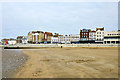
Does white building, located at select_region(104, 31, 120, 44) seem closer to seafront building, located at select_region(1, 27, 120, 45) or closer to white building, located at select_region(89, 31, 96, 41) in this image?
seafront building, located at select_region(1, 27, 120, 45)

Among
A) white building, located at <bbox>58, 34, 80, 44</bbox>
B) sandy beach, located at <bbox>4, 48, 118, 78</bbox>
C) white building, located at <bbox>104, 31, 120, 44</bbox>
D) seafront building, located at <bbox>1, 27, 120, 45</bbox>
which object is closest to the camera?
sandy beach, located at <bbox>4, 48, 118, 78</bbox>

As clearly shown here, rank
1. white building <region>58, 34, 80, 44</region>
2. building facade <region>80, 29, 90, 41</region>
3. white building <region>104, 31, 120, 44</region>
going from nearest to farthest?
white building <region>104, 31, 120, 44</region>, building facade <region>80, 29, 90, 41</region>, white building <region>58, 34, 80, 44</region>

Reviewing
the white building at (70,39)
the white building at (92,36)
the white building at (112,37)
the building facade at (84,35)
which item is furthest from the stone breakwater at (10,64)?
the white building at (70,39)

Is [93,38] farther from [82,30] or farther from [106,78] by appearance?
[106,78]

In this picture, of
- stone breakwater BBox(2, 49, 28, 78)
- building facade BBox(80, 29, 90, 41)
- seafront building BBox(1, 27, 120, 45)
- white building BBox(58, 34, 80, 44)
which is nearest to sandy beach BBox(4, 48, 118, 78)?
stone breakwater BBox(2, 49, 28, 78)

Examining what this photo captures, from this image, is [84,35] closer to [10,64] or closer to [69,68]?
[10,64]

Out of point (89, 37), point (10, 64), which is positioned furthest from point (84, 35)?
point (10, 64)

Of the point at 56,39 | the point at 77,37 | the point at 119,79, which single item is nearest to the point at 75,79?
the point at 119,79

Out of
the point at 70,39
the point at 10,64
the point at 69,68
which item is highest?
the point at 70,39

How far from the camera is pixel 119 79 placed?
20.0 feet

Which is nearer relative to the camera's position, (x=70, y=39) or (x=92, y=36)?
(x=92, y=36)

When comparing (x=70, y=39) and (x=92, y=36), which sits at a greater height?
(x=92, y=36)

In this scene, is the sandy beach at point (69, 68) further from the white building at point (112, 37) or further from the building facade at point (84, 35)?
the building facade at point (84, 35)

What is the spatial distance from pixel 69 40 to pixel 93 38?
997 inches
